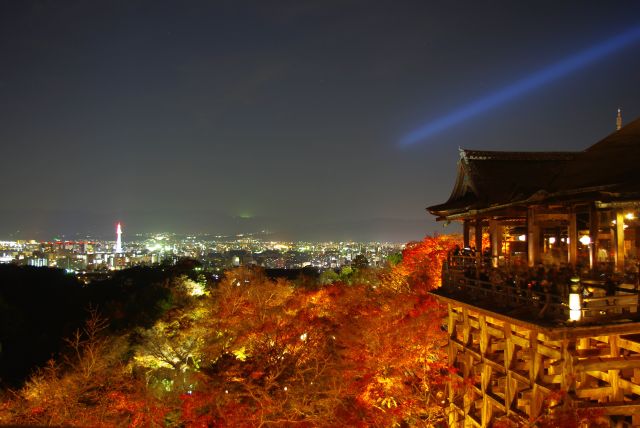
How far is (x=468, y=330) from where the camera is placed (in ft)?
43.5

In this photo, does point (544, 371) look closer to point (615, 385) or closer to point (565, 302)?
point (615, 385)

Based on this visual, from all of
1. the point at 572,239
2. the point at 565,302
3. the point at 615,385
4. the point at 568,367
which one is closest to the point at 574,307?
the point at 565,302

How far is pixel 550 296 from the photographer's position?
9141mm

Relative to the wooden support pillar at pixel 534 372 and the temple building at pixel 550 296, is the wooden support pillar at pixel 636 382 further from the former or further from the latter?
the wooden support pillar at pixel 534 372

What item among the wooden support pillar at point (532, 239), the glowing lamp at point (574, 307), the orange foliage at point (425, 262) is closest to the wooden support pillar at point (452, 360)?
the wooden support pillar at point (532, 239)

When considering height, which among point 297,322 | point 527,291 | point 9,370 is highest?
point 527,291

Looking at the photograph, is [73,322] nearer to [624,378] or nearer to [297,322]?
[297,322]

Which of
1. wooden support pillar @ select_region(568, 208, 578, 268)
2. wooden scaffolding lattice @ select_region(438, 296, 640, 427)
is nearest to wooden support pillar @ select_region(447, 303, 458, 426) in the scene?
wooden scaffolding lattice @ select_region(438, 296, 640, 427)

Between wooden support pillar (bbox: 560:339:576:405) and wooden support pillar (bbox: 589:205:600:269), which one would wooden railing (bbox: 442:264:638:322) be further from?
wooden support pillar (bbox: 589:205:600:269)

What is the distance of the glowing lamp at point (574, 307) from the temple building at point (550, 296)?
18mm

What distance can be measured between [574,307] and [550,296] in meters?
0.53

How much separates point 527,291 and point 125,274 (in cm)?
5112

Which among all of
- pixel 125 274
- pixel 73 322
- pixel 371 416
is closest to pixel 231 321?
pixel 371 416

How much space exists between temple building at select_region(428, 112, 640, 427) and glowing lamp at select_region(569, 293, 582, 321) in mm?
18
